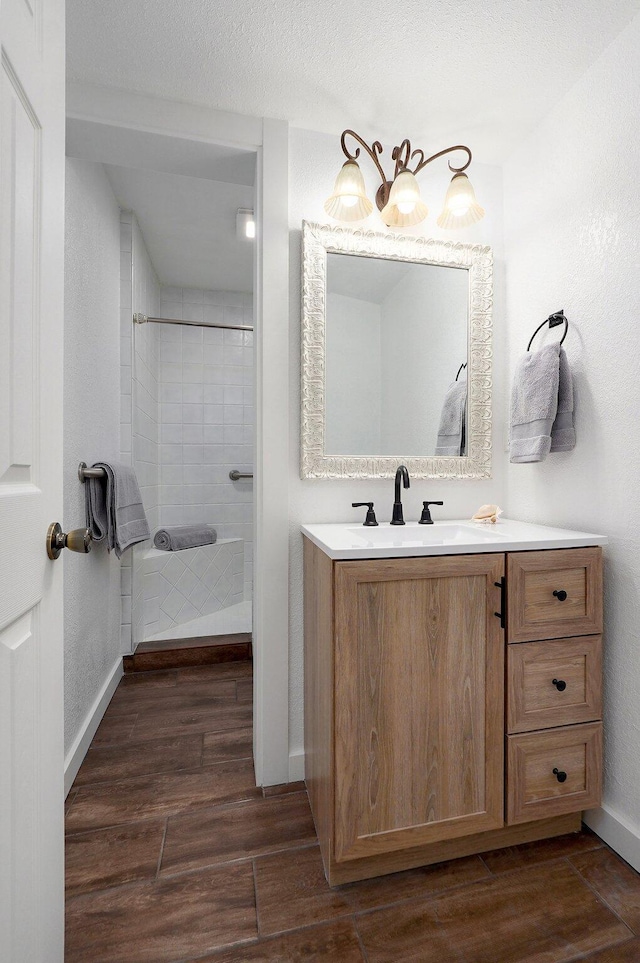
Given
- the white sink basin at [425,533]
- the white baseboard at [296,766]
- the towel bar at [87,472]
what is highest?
the towel bar at [87,472]

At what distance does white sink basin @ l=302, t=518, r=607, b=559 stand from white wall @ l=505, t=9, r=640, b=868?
0.43 ft

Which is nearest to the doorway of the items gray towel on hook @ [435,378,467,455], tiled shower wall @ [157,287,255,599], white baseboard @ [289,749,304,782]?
white baseboard @ [289,749,304,782]

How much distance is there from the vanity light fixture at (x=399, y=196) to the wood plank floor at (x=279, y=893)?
2.00 meters

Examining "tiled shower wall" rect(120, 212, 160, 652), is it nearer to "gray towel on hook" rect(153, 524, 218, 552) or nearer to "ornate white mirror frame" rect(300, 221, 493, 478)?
"gray towel on hook" rect(153, 524, 218, 552)

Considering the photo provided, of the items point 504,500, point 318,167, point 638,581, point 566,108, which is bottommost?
point 638,581

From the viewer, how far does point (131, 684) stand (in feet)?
7.71

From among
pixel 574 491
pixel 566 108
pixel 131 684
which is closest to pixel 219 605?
pixel 131 684

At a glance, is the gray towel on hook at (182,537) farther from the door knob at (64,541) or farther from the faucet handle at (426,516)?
the door knob at (64,541)

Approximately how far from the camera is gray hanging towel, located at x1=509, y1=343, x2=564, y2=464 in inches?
57.2

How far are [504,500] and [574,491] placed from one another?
349 mm

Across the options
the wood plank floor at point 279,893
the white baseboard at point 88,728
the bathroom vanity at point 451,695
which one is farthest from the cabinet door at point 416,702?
the white baseboard at point 88,728

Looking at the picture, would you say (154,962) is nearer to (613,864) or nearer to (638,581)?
(613,864)

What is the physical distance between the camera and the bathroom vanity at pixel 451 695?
114 centimetres

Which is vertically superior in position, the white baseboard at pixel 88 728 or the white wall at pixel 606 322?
the white wall at pixel 606 322
